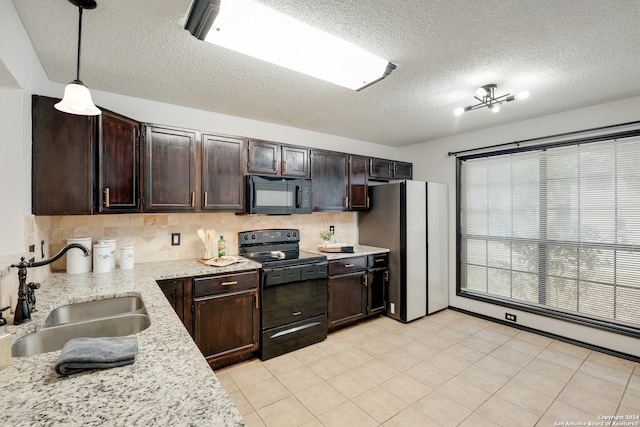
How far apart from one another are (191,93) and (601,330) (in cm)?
450

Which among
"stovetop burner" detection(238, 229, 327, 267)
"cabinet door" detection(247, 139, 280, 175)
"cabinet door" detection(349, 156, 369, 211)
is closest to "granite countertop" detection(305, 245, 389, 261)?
"stovetop burner" detection(238, 229, 327, 267)

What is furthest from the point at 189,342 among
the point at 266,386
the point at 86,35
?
the point at 86,35

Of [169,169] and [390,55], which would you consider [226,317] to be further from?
[390,55]

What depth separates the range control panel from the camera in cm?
323

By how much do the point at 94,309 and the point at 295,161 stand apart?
2.21m

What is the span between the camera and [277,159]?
3156 millimetres

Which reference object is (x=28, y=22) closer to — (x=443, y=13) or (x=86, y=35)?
(x=86, y=35)

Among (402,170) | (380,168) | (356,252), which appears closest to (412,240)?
(356,252)

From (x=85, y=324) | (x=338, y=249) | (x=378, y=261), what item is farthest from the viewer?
(x=378, y=261)

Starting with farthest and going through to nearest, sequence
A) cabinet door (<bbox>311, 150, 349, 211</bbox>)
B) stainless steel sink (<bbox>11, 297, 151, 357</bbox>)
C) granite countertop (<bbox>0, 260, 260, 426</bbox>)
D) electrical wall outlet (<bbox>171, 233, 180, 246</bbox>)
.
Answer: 1. cabinet door (<bbox>311, 150, 349, 211</bbox>)
2. electrical wall outlet (<bbox>171, 233, 180, 246</bbox>)
3. stainless steel sink (<bbox>11, 297, 151, 357</bbox>)
4. granite countertop (<bbox>0, 260, 260, 426</bbox>)

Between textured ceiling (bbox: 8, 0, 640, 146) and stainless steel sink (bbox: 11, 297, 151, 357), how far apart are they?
5.22 feet

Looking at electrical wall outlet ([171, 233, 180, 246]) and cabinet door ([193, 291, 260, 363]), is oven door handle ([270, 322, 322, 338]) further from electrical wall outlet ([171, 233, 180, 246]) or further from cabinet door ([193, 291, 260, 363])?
electrical wall outlet ([171, 233, 180, 246])

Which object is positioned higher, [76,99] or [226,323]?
[76,99]

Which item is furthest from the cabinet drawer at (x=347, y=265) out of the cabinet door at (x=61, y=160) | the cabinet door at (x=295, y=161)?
the cabinet door at (x=61, y=160)
